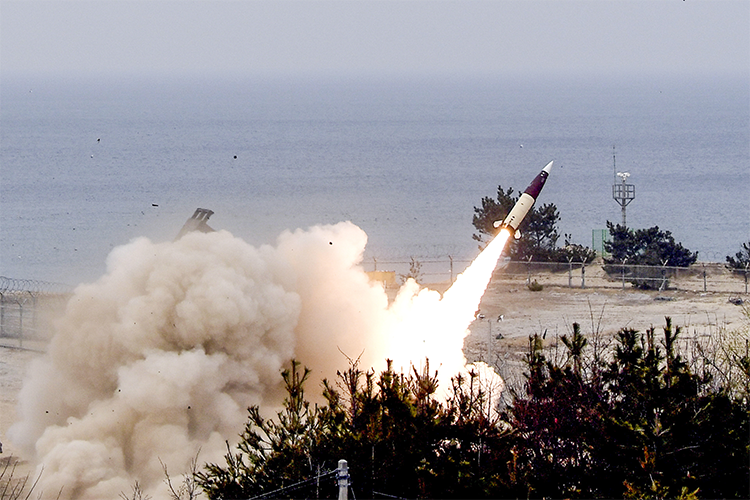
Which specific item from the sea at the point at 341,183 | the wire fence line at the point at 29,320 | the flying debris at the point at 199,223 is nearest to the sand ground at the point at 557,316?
the wire fence line at the point at 29,320

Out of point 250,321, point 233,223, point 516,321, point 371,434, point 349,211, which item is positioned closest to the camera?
point 371,434

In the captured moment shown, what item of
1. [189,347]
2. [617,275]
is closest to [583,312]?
[617,275]

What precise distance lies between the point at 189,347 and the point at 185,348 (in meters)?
0.10

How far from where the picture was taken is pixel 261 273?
1057 inches

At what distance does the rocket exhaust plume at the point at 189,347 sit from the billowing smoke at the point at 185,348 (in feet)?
0.10

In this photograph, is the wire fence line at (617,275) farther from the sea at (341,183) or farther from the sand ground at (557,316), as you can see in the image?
the sea at (341,183)

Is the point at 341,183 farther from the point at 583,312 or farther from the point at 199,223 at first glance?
the point at 199,223

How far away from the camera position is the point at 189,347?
25.4 metres

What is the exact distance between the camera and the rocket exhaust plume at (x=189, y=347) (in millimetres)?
24047

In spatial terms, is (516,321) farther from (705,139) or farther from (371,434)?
(705,139)

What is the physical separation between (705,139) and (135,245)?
16983 cm

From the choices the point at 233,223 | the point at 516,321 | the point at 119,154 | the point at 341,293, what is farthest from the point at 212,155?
the point at 341,293

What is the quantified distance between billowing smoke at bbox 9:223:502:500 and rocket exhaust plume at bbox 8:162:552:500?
0.03m

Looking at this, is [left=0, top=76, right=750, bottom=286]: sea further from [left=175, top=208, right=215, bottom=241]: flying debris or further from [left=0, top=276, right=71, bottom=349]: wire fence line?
[left=0, top=276, right=71, bottom=349]: wire fence line
